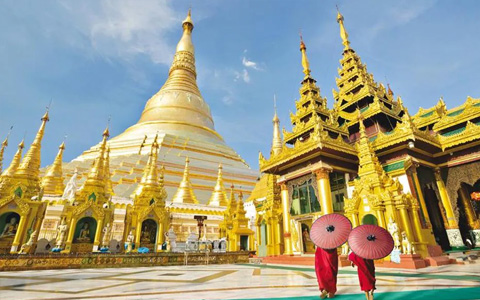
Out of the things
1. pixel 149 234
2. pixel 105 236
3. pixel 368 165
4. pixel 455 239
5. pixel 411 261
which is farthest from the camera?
pixel 149 234

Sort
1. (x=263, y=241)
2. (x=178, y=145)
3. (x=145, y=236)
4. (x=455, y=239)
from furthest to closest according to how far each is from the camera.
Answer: (x=178, y=145) → (x=145, y=236) → (x=263, y=241) → (x=455, y=239)

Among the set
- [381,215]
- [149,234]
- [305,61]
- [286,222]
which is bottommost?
[149,234]

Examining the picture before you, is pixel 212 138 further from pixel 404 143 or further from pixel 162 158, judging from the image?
pixel 404 143

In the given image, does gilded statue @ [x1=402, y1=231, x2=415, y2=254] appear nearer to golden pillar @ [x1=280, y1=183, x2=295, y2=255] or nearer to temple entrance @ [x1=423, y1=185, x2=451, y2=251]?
temple entrance @ [x1=423, y1=185, x2=451, y2=251]

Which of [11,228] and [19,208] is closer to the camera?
[11,228]

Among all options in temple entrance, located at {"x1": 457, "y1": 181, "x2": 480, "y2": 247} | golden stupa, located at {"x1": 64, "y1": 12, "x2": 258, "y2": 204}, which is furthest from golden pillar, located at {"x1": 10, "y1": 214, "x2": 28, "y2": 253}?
temple entrance, located at {"x1": 457, "y1": 181, "x2": 480, "y2": 247}

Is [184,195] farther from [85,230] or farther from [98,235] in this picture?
[85,230]

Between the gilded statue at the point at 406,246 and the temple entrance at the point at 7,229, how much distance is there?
50.7 feet

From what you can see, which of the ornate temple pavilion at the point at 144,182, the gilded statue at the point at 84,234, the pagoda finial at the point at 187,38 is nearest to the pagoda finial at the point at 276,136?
the ornate temple pavilion at the point at 144,182

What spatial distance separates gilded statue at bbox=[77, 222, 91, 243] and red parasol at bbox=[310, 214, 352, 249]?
505 inches

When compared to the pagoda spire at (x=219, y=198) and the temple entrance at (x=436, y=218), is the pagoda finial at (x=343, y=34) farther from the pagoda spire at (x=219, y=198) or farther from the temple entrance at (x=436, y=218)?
the pagoda spire at (x=219, y=198)

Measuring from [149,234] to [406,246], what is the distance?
1247 cm

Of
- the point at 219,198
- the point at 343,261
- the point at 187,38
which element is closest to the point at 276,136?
the point at 219,198

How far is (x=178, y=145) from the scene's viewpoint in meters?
31.0
